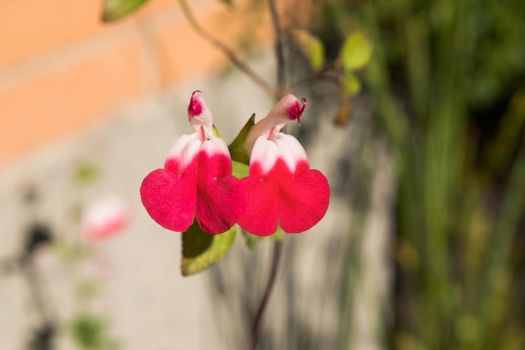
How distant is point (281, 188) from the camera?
0.26 metres

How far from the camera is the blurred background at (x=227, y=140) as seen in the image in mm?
780

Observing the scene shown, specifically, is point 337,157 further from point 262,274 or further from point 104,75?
point 104,75

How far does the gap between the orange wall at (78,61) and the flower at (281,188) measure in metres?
0.55

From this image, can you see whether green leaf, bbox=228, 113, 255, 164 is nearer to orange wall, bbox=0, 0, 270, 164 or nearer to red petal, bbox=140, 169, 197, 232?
red petal, bbox=140, 169, 197, 232

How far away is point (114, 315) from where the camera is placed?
0.84m

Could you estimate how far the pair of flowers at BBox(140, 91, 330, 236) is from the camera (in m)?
0.25

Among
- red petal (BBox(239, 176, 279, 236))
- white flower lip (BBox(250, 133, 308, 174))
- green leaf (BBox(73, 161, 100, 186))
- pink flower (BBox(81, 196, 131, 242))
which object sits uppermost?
green leaf (BBox(73, 161, 100, 186))

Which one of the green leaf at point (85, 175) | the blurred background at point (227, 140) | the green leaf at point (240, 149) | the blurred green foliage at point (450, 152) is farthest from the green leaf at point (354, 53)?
the green leaf at point (85, 175)

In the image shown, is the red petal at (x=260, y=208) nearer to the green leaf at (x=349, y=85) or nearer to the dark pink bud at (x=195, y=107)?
the dark pink bud at (x=195, y=107)

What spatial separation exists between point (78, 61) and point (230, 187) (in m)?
0.65

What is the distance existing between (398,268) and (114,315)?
720mm

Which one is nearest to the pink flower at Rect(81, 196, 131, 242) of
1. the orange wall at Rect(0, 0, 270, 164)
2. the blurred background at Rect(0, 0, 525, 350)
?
the blurred background at Rect(0, 0, 525, 350)

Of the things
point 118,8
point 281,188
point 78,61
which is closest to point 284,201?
point 281,188

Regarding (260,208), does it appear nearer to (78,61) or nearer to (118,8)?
(118,8)
